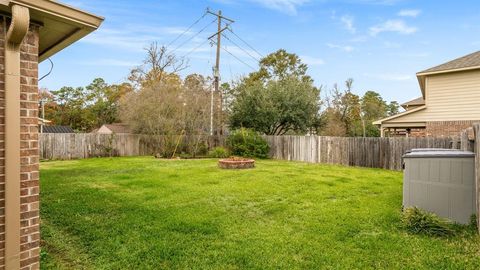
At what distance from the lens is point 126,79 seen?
97.0 feet

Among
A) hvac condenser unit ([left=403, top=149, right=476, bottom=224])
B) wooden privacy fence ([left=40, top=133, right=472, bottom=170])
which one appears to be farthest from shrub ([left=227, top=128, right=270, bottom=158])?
hvac condenser unit ([left=403, top=149, right=476, bottom=224])

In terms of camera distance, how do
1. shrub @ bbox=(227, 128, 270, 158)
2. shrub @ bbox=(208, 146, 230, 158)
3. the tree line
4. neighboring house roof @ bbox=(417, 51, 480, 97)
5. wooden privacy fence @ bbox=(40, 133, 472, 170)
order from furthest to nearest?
the tree line < shrub @ bbox=(208, 146, 230, 158) < shrub @ bbox=(227, 128, 270, 158) < neighboring house roof @ bbox=(417, 51, 480, 97) < wooden privacy fence @ bbox=(40, 133, 472, 170)

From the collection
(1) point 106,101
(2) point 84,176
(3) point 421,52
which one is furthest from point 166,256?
(1) point 106,101

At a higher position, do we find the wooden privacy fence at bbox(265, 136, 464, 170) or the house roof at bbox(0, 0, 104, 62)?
the house roof at bbox(0, 0, 104, 62)

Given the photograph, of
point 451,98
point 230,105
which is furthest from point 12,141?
point 230,105

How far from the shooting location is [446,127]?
13.4m

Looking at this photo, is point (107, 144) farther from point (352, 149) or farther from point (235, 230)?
point (235, 230)

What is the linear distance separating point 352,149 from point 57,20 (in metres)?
12.2

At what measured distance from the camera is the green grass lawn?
3.37 metres

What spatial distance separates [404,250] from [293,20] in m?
14.4

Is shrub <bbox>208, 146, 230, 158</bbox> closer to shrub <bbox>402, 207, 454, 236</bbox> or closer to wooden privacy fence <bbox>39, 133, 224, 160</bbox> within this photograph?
wooden privacy fence <bbox>39, 133, 224, 160</bbox>

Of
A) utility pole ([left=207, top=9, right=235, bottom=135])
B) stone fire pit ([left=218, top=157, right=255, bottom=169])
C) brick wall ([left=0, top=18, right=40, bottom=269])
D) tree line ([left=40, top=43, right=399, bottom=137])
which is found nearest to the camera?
brick wall ([left=0, top=18, right=40, bottom=269])

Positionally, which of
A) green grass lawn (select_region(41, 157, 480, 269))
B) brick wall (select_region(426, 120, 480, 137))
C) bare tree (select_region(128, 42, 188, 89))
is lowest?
green grass lawn (select_region(41, 157, 480, 269))

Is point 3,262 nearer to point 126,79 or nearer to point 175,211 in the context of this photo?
point 175,211
